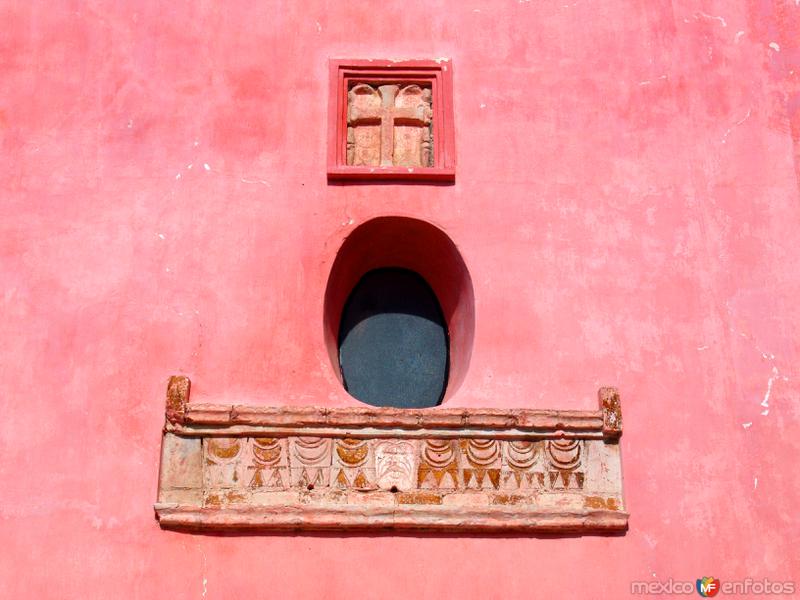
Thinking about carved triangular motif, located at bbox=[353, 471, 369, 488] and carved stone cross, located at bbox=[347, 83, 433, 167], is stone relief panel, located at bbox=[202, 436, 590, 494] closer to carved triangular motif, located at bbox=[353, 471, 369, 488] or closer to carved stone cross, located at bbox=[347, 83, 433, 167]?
carved triangular motif, located at bbox=[353, 471, 369, 488]

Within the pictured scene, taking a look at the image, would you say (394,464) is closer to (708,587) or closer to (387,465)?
(387,465)

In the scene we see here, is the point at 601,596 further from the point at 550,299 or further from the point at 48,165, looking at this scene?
the point at 48,165

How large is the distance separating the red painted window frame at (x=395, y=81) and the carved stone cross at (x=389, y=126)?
6cm

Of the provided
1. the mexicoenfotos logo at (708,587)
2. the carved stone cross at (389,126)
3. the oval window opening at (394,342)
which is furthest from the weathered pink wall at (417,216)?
the oval window opening at (394,342)

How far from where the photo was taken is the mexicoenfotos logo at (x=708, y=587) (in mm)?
5012

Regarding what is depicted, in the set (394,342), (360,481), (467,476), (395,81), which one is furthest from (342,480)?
(395,81)

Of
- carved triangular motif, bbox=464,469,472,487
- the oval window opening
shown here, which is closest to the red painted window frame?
the oval window opening

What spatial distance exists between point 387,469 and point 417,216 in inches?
58.4

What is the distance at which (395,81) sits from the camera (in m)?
6.25

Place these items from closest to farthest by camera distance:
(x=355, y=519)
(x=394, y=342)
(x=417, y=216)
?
(x=355, y=519), (x=417, y=216), (x=394, y=342)

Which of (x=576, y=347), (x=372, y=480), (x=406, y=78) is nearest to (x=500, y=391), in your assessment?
(x=576, y=347)

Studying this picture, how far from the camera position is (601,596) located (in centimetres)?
499

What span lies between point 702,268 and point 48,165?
3759 mm

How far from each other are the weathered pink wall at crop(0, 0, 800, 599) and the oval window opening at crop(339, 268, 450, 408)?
49 cm
